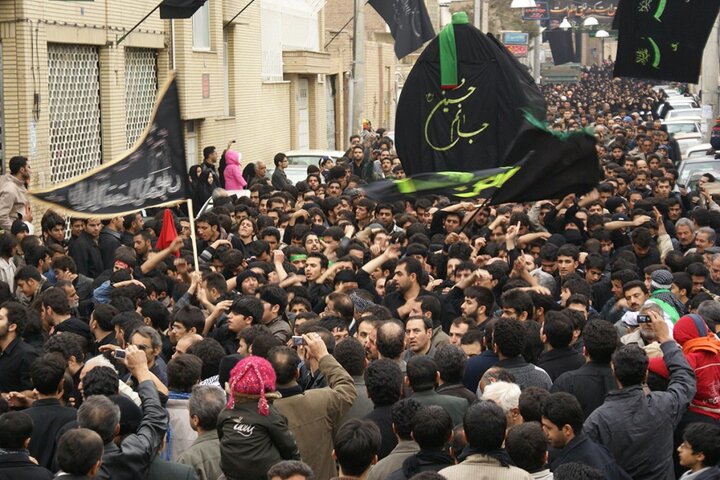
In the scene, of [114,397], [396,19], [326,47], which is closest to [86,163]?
[396,19]

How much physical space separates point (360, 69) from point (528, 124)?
77.4 ft

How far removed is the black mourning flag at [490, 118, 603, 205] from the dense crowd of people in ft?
2.64

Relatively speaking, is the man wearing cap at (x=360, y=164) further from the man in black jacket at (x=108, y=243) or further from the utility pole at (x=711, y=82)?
the utility pole at (x=711, y=82)

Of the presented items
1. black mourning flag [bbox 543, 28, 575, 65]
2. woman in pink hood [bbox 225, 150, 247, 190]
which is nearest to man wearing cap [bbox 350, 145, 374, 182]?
woman in pink hood [bbox 225, 150, 247, 190]

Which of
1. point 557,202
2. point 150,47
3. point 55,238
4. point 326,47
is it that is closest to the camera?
point 55,238

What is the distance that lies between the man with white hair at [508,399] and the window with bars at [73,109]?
14.6 metres

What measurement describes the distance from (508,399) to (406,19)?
2013cm

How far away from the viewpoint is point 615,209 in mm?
16250

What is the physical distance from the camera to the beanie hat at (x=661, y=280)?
11.4m

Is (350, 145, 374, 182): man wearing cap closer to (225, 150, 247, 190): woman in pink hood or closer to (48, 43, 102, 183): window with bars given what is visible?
(225, 150, 247, 190): woman in pink hood

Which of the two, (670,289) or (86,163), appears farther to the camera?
(86,163)

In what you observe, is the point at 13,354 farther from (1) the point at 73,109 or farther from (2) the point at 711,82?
(2) the point at 711,82

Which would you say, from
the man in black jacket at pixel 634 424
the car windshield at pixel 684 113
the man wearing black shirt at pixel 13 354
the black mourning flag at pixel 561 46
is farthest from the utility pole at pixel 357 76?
the black mourning flag at pixel 561 46

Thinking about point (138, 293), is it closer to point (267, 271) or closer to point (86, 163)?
point (267, 271)
